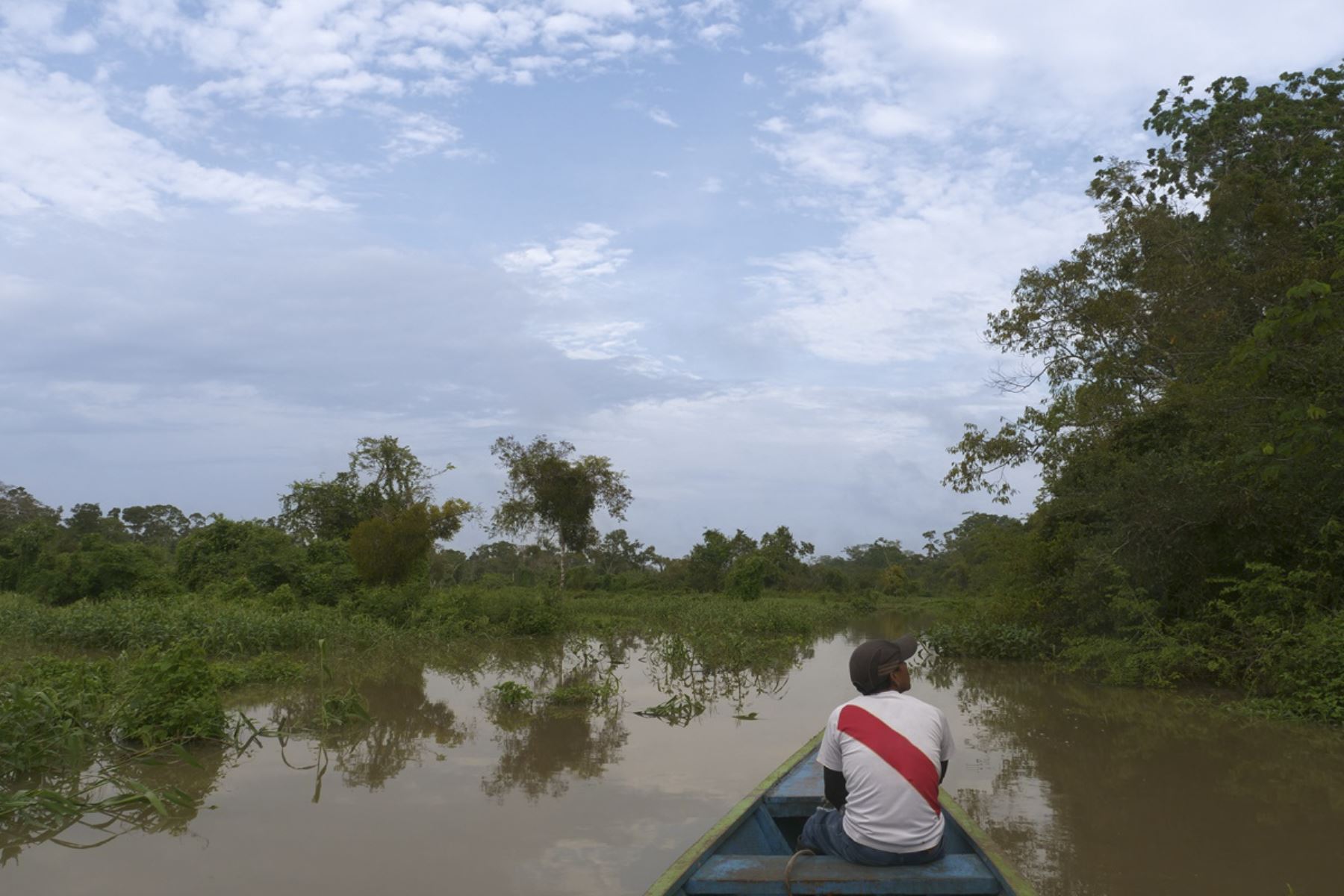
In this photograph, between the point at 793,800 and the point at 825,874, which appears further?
the point at 793,800

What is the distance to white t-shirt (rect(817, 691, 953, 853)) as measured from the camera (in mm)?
3584

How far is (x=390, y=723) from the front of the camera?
9.16m

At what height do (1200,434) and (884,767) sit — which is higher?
(1200,434)

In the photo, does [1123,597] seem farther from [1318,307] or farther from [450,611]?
[450,611]

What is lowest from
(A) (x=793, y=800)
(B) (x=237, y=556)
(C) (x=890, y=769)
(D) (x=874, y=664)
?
(A) (x=793, y=800)

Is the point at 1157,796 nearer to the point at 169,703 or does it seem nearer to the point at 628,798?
the point at 628,798

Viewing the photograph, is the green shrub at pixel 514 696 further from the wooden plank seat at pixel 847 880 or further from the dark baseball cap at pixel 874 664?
the dark baseball cap at pixel 874 664

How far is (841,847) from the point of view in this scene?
148 inches

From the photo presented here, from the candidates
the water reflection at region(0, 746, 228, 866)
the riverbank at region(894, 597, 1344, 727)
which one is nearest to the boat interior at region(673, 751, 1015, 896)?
the water reflection at region(0, 746, 228, 866)

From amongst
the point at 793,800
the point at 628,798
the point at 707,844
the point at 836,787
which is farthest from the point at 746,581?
the point at 836,787

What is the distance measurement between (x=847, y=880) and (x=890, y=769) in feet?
1.41

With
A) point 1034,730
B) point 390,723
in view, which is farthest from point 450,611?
point 1034,730

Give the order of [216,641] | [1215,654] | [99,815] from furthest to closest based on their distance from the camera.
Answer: [216,641], [1215,654], [99,815]

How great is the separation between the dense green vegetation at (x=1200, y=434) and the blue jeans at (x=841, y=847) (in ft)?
18.9
